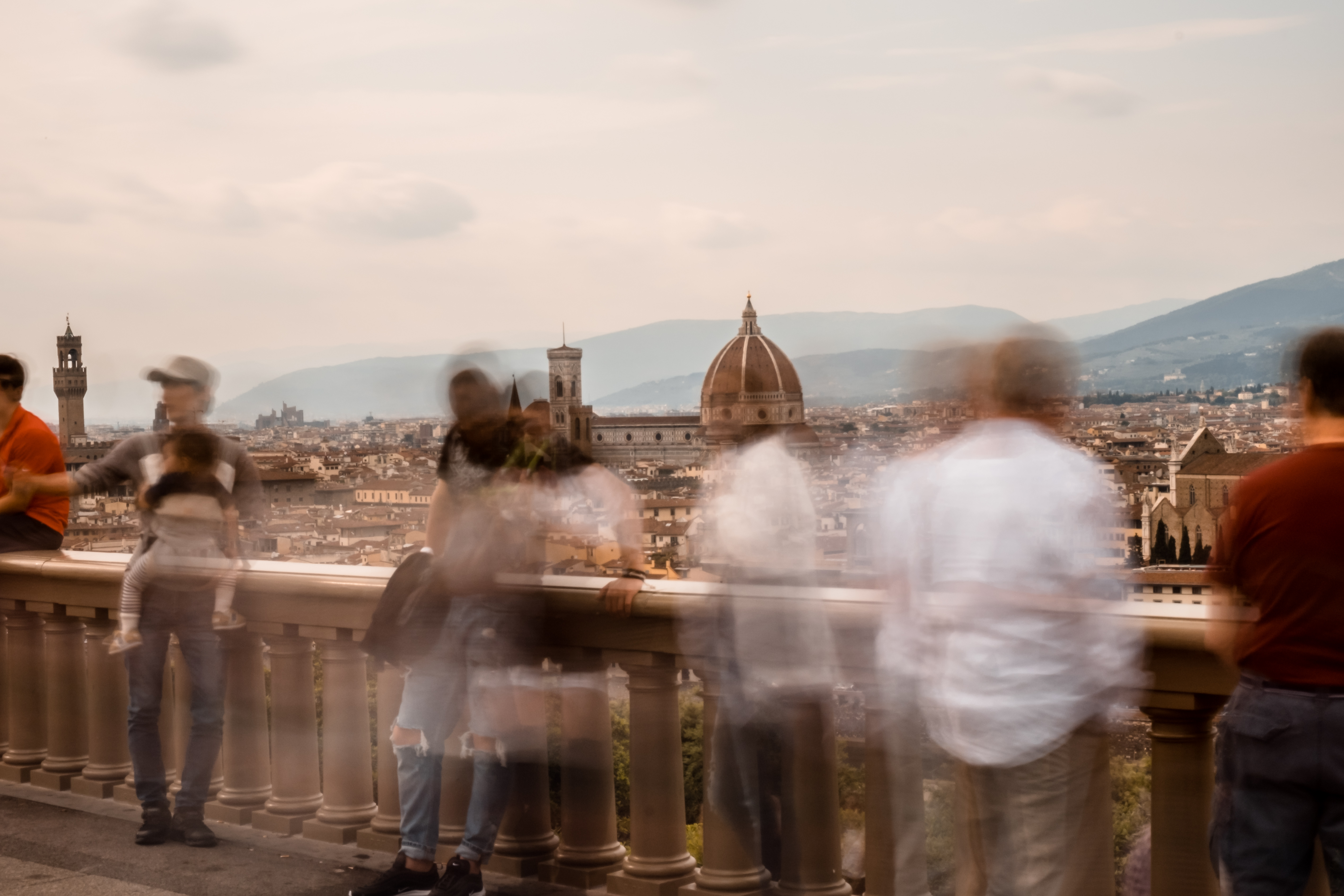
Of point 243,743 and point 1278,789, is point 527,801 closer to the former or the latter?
point 243,743

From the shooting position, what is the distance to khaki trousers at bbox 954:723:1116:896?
2.66 metres

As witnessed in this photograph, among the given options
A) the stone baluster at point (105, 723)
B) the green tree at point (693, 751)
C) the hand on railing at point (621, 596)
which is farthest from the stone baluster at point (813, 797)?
the stone baluster at point (105, 723)

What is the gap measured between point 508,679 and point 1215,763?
176 centimetres

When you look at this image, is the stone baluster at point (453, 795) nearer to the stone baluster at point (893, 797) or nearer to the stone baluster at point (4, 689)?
the stone baluster at point (893, 797)

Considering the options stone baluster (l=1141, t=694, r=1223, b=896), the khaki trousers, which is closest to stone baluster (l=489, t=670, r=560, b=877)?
the khaki trousers

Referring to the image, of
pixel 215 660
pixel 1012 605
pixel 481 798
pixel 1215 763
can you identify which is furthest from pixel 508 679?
pixel 1215 763

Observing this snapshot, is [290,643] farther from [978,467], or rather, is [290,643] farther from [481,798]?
[978,467]

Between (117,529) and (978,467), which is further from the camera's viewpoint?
(117,529)

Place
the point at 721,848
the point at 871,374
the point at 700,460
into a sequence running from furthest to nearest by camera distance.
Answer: the point at 700,460 < the point at 871,374 < the point at 721,848

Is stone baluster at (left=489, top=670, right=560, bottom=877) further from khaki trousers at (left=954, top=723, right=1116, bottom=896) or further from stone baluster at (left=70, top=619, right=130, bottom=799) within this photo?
stone baluster at (left=70, top=619, right=130, bottom=799)

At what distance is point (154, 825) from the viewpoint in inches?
157

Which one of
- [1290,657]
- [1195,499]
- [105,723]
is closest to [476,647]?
[105,723]

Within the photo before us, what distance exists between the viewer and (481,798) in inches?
137

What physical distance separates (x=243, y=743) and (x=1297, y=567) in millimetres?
3160
